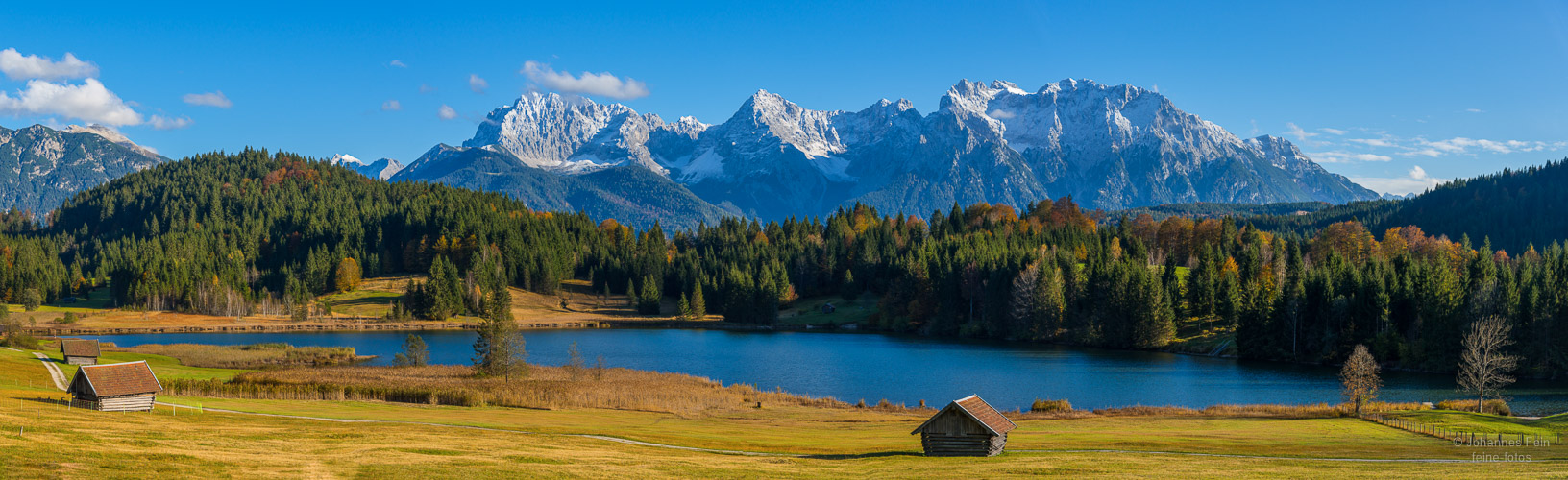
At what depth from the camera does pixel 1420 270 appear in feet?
315

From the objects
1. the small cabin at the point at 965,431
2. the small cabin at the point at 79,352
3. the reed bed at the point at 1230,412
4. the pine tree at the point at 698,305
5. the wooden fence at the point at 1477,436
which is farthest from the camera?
the pine tree at the point at 698,305

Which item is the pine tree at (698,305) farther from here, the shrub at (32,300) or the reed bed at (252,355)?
the shrub at (32,300)

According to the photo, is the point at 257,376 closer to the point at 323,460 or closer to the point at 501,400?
the point at 501,400

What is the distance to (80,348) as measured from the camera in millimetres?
73250

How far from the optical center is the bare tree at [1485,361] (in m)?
60.4

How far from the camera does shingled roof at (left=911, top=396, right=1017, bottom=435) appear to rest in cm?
3544

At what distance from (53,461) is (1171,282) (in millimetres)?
115483

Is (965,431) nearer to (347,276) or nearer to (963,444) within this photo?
(963,444)

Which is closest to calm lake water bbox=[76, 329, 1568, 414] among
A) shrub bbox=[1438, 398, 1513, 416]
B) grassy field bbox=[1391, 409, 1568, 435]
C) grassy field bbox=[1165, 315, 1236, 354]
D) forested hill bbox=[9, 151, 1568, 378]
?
shrub bbox=[1438, 398, 1513, 416]

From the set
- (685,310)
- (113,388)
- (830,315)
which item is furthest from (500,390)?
(685,310)

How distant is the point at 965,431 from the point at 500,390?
35952 millimetres

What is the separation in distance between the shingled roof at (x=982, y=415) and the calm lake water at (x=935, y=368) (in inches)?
1152

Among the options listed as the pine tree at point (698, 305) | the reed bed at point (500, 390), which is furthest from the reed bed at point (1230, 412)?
the pine tree at point (698, 305)

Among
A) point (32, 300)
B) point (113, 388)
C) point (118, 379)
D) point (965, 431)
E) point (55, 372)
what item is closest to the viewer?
point (965, 431)
